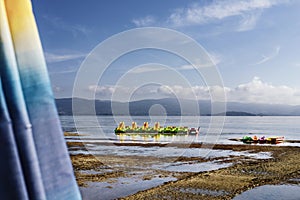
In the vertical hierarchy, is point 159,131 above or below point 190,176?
above

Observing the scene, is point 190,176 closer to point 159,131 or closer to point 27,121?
point 27,121

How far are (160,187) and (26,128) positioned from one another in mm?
12105

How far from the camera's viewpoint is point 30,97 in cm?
84

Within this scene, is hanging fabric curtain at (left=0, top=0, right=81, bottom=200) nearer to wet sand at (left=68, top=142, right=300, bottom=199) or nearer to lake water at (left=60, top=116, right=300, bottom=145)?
lake water at (left=60, top=116, right=300, bottom=145)

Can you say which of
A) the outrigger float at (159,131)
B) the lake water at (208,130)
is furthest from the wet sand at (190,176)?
the outrigger float at (159,131)

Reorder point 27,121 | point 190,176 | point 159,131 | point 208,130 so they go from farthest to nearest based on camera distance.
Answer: point 208,130 < point 159,131 < point 190,176 < point 27,121

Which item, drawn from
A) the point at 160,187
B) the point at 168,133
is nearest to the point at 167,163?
the point at 160,187

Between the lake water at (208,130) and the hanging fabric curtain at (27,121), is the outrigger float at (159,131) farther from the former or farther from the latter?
the hanging fabric curtain at (27,121)

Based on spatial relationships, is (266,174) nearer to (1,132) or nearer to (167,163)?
(167,163)

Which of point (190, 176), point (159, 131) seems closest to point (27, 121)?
point (190, 176)

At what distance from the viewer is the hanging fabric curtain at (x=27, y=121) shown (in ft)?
2.60

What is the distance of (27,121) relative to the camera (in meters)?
0.82

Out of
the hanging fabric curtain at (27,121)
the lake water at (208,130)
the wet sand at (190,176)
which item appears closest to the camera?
the hanging fabric curtain at (27,121)

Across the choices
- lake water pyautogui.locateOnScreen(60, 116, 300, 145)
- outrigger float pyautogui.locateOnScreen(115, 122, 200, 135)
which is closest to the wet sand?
lake water pyautogui.locateOnScreen(60, 116, 300, 145)
